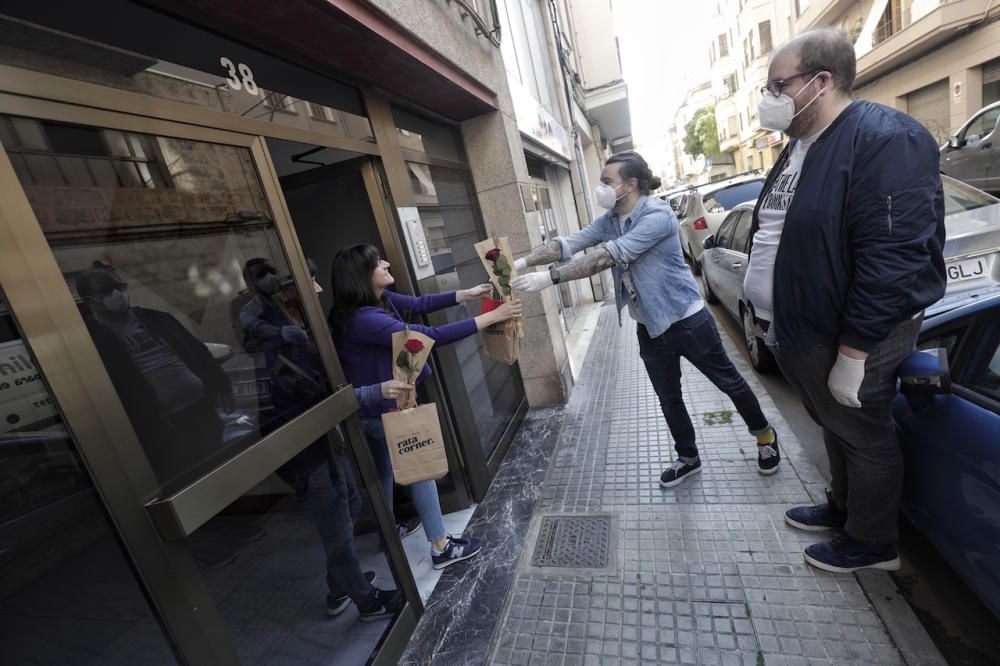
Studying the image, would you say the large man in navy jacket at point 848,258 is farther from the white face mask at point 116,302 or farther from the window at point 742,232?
the window at point 742,232

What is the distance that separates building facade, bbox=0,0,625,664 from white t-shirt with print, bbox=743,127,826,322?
1912 millimetres

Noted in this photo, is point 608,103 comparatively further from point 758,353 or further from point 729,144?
point 729,144

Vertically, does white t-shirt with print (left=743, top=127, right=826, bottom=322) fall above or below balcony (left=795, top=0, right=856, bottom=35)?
below

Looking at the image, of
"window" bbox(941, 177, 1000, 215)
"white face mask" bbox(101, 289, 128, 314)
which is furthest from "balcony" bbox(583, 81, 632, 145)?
"white face mask" bbox(101, 289, 128, 314)

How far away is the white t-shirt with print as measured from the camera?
200 cm

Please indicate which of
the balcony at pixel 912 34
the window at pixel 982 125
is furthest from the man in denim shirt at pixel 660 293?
the balcony at pixel 912 34

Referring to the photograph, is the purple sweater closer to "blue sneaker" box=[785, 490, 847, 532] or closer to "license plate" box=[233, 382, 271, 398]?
"license plate" box=[233, 382, 271, 398]

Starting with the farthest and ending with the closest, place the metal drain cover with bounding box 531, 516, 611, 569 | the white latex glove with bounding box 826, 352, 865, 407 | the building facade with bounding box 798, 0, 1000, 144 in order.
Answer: the building facade with bounding box 798, 0, 1000, 144, the metal drain cover with bounding box 531, 516, 611, 569, the white latex glove with bounding box 826, 352, 865, 407

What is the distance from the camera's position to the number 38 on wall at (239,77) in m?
2.02

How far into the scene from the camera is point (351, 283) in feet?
8.14

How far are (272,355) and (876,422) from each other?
247 cm

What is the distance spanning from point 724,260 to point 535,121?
Result: 2.83 m

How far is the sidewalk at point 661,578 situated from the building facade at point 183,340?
0.56 meters

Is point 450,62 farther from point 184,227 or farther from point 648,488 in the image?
point 648,488
